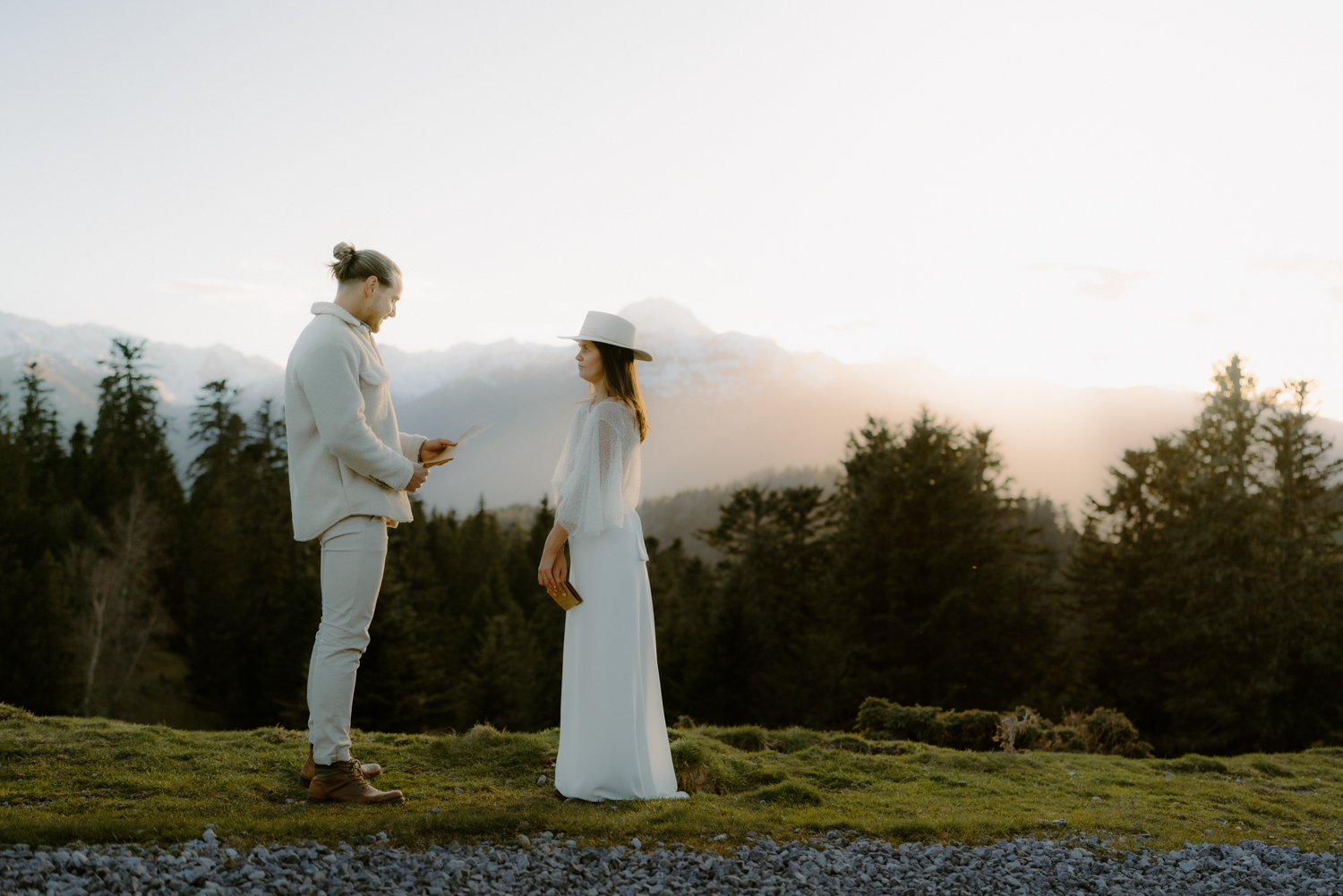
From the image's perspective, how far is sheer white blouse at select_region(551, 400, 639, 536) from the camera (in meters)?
5.59

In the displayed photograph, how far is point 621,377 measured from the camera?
5816 millimetres

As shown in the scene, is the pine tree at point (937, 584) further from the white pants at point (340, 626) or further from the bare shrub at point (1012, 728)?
the white pants at point (340, 626)

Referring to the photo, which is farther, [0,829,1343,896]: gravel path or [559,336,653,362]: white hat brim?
[559,336,653,362]: white hat brim

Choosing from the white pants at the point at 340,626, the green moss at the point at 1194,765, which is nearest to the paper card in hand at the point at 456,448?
the white pants at the point at 340,626

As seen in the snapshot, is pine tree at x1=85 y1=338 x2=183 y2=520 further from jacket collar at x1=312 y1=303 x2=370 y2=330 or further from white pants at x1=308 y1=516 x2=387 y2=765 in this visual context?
white pants at x1=308 y1=516 x2=387 y2=765

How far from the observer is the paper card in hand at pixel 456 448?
5656 mm

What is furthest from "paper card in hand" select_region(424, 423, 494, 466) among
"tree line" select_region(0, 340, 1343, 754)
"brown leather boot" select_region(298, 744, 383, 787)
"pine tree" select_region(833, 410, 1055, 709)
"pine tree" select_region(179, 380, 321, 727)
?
"pine tree" select_region(179, 380, 321, 727)

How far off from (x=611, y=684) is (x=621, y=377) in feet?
6.48

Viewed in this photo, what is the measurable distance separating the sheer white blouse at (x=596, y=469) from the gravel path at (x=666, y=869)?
190 centimetres

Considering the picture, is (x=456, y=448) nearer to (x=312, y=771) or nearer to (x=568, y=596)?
(x=568, y=596)

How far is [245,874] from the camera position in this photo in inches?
142

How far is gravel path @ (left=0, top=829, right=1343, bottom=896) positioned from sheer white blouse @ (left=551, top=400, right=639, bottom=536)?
190cm

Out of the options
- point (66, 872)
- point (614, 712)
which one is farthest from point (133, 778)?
point (614, 712)

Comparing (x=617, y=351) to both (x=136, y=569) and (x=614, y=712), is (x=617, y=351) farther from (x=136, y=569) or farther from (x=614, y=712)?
(x=136, y=569)
